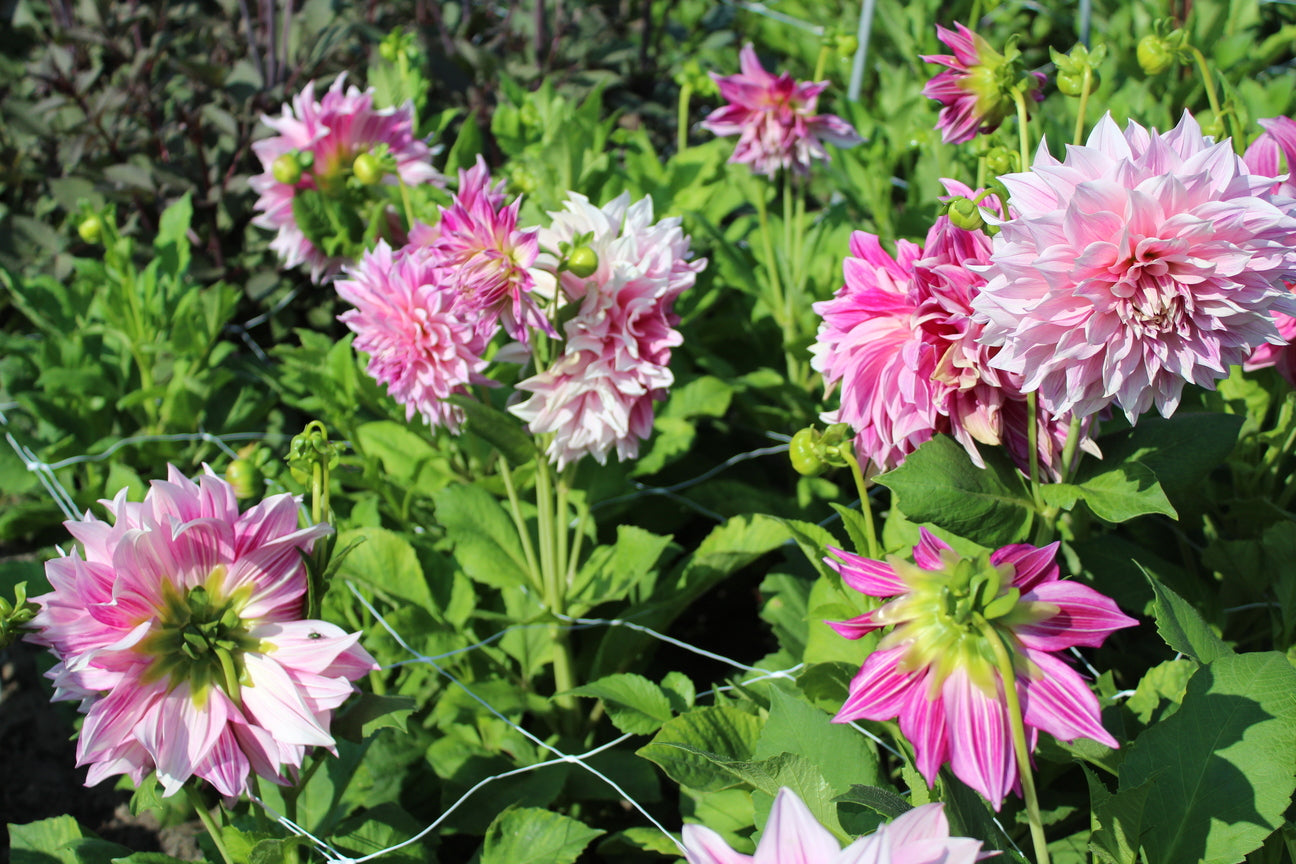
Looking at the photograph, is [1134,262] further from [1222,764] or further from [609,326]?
Result: [609,326]

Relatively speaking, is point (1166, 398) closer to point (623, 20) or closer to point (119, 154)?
point (119, 154)

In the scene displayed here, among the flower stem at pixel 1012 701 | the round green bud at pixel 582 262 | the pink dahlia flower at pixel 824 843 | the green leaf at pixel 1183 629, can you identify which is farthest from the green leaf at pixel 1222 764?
the round green bud at pixel 582 262

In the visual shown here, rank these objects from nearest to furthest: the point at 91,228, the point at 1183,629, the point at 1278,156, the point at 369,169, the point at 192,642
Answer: the point at 192,642, the point at 1183,629, the point at 1278,156, the point at 369,169, the point at 91,228

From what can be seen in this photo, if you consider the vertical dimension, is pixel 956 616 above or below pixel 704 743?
above

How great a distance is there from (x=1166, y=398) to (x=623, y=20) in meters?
2.85

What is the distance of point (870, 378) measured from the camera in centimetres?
100

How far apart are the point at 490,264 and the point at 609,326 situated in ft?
0.59

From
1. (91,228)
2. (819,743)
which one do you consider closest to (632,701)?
A: (819,743)

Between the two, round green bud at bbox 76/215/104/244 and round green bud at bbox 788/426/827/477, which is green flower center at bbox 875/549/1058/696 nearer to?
round green bud at bbox 788/426/827/477

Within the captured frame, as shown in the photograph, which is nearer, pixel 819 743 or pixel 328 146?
pixel 819 743

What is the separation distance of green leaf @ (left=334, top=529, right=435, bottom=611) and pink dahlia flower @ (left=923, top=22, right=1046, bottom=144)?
3.12 feet

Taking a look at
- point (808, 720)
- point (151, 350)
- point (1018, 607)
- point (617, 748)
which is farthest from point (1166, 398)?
point (151, 350)

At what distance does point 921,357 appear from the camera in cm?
96

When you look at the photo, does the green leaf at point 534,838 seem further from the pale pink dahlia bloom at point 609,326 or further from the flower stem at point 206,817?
the pale pink dahlia bloom at point 609,326
